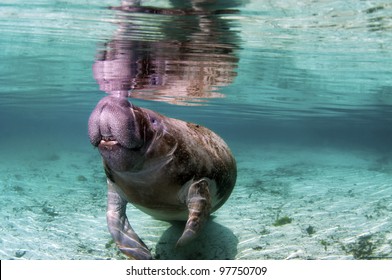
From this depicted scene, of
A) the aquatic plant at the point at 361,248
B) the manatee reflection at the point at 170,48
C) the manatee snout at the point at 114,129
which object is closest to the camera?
the manatee snout at the point at 114,129

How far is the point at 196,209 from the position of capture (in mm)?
5223

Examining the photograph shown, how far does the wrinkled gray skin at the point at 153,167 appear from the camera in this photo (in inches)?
169

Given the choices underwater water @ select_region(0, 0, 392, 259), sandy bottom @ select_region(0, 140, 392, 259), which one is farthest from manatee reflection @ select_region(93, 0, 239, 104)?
sandy bottom @ select_region(0, 140, 392, 259)

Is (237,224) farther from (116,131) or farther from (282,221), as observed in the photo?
(116,131)

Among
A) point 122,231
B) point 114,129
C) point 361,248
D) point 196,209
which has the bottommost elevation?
point 361,248

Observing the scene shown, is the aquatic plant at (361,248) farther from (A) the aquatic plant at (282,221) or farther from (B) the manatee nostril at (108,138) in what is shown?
(B) the manatee nostril at (108,138)

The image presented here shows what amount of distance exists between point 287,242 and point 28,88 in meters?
19.8

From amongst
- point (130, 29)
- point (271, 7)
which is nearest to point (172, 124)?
point (271, 7)

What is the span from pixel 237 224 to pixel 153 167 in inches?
144

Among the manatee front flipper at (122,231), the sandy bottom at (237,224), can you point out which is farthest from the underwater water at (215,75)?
the manatee front flipper at (122,231)

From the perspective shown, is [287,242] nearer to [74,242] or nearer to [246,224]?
[246,224]

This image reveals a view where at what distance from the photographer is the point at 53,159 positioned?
68.5 ft

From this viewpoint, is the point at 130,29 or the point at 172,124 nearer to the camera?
the point at 172,124

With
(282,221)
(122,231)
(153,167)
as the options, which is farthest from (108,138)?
(282,221)
